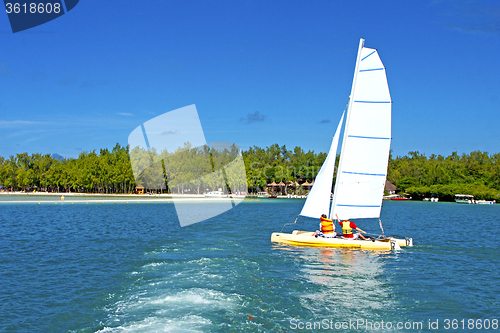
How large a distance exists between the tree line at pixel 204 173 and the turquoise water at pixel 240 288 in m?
79.3

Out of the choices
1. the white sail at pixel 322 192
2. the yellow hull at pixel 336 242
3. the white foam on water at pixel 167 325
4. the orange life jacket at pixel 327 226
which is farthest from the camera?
the white sail at pixel 322 192

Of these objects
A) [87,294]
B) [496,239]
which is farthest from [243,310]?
[496,239]

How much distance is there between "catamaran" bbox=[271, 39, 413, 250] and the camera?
63.5ft

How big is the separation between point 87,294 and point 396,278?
11353 mm

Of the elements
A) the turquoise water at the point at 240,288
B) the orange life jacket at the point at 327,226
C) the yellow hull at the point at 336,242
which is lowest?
the turquoise water at the point at 240,288

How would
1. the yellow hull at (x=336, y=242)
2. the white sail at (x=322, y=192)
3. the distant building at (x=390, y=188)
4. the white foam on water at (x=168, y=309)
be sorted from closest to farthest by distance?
1. the white foam on water at (x=168, y=309)
2. the yellow hull at (x=336, y=242)
3. the white sail at (x=322, y=192)
4. the distant building at (x=390, y=188)

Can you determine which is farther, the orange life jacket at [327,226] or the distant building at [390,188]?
the distant building at [390,188]

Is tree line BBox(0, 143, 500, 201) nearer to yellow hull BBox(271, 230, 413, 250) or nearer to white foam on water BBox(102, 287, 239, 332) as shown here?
yellow hull BBox(271, 230, 413, 250)

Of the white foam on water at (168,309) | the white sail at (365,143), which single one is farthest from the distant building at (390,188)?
the white foam on water at (168,309)

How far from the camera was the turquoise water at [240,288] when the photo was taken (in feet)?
33.1

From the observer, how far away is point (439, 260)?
18.8 meters

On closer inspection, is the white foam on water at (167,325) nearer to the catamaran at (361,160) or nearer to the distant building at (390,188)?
the catamaran at (361,160)

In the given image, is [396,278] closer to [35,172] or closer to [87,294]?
[87,294]

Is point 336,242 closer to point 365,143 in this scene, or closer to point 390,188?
point 365,143
